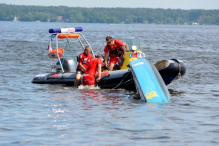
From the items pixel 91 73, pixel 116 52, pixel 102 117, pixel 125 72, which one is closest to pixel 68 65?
pixel 91 73

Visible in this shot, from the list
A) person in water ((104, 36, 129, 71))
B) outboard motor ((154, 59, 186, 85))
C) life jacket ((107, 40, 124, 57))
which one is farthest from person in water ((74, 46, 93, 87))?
outboard motor ((154, 59, 186, 85))

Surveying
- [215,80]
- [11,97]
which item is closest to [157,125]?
[11,97]

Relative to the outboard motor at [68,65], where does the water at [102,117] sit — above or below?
below

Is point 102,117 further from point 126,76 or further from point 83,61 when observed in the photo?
point 83,61

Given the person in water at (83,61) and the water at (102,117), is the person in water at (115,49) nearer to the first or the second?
the person in water at (83,61)

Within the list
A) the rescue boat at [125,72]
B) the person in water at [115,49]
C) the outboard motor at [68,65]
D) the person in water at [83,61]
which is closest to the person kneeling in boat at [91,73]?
the rescue boat at [125,72]

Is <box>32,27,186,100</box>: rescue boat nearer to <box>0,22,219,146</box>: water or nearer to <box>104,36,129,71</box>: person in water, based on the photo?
<box>104,36,129,71</box>: person in water

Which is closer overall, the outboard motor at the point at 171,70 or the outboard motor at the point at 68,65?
the outboard motor at the point at 171,70

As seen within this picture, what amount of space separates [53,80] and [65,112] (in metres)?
4.85

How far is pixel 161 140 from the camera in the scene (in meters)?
7.03

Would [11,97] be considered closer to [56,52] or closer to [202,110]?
[56,52]

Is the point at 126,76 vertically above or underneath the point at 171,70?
underneath

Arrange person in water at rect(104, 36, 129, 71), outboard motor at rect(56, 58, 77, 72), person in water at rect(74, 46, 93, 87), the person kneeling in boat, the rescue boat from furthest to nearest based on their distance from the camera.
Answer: outboard motor at rect(56, 58, 77, 72)
person in water at rect(74, 46, 93, 87)
person in water at rect(104, 36, 129, 71)
the person kneeling in boat
the rescue boat

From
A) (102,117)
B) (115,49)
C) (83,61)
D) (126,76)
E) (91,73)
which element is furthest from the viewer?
(83,61)
